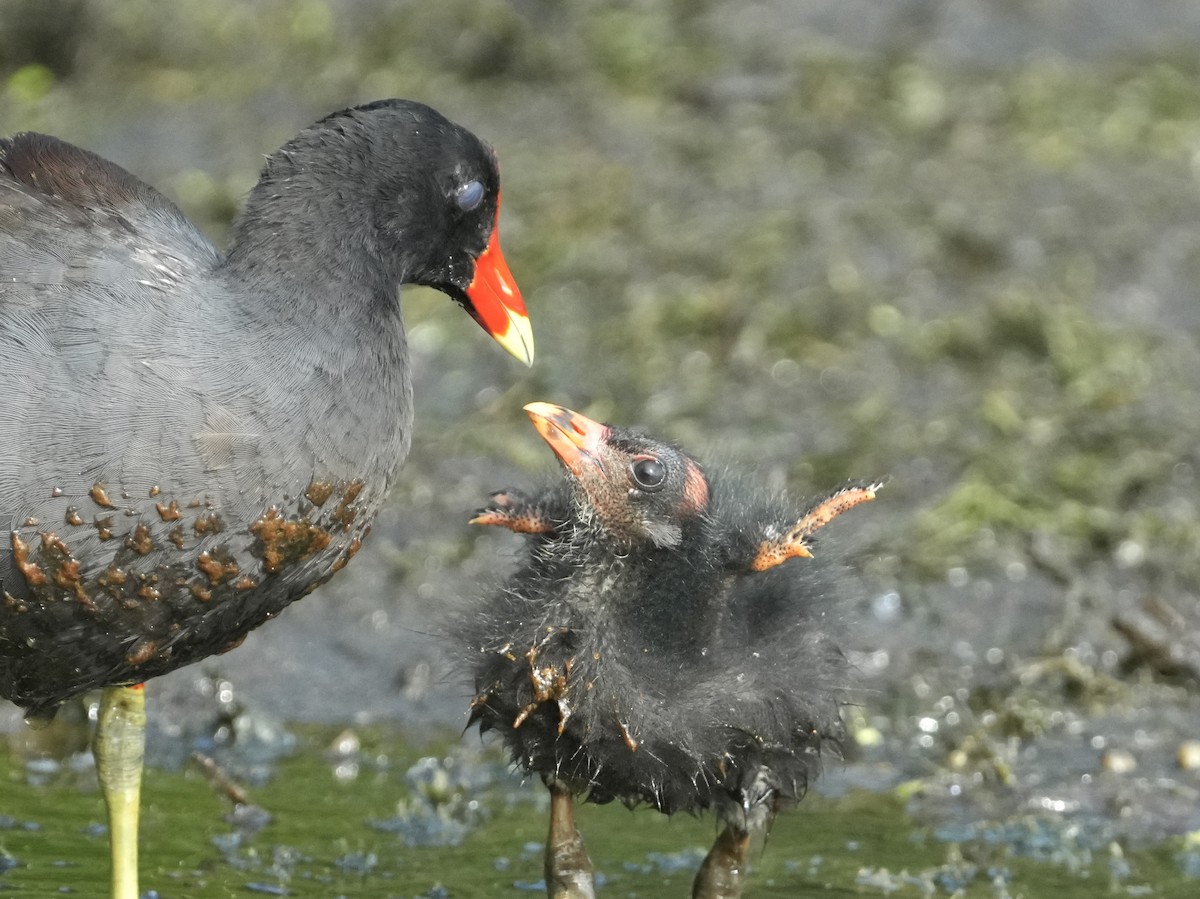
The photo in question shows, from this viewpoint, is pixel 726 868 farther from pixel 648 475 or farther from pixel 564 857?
Result: pixel 648 475

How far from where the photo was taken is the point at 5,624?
12.7ft

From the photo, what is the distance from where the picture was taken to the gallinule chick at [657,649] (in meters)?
4.17

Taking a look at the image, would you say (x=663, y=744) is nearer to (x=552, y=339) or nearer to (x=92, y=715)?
(x=92, y=715)

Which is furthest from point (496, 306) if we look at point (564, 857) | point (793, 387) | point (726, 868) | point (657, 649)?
point (793, 387)

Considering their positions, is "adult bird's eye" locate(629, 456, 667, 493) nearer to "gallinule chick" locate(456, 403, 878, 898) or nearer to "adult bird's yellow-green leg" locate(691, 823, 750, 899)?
"gallinule chick" locate(456, 403, 878, 898)

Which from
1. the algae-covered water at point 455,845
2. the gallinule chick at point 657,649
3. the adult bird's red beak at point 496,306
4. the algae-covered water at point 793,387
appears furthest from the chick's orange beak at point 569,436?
the algae-covered water at point 455,845

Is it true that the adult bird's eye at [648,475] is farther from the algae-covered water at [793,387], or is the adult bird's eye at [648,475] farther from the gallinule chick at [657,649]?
the algae-covered water at [793,387]

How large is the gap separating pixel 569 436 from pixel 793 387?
9.72 feet

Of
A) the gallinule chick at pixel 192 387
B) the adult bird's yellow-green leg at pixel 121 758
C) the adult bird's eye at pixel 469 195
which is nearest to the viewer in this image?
the gallinule chick at pixel 192 387

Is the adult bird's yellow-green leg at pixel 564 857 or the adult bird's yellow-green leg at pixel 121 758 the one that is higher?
the adult bird's yellow-green leg at pixel 121 758

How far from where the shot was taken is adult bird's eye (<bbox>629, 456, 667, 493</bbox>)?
4.36 m

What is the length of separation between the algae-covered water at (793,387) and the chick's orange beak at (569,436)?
66cm

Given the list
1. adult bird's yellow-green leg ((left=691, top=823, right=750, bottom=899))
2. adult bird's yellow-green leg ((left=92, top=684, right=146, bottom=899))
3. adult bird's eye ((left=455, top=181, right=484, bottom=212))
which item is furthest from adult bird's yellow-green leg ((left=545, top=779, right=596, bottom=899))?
adult bird's eye ((left=455, top=181, right=484, bottom=212))

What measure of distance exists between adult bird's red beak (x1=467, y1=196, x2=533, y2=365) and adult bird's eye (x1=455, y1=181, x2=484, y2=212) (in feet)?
0.45
